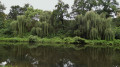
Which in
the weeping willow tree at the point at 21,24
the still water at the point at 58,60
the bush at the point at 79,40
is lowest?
the bush at the point at 79,40

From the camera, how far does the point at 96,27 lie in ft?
73.4

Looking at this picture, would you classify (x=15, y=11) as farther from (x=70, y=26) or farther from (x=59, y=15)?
(x=70, y=26)

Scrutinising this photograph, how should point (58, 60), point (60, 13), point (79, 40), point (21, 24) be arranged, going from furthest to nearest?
point (60, 13) < point (21, 24) < point (79, 40) < point (58, 60)

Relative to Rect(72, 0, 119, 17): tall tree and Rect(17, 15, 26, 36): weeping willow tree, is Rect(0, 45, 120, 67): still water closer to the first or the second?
A: Rect(17, 15, 26, 36): weeping willow tree

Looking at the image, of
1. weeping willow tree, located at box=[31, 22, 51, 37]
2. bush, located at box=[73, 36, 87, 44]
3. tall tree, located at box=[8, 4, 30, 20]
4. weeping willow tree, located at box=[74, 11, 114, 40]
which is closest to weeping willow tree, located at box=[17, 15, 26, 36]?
weeping willow tree, located at box=[31, 22, 51, 37]

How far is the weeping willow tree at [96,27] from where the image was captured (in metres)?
21.9

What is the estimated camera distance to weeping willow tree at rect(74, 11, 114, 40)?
71.8 feet

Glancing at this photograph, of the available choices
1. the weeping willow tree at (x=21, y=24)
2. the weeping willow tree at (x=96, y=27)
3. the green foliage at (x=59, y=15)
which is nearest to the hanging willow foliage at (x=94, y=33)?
the weeping willow tree at (x=96, y=27)

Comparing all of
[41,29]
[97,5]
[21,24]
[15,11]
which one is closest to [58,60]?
[41,29]

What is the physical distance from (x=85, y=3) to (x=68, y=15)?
6.49 meters

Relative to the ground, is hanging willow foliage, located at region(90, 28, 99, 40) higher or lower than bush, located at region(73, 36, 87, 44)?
higher

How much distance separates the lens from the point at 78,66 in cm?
667

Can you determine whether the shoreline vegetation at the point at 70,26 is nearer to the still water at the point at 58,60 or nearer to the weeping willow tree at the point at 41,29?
the weeping willow tree at the point at 41,29

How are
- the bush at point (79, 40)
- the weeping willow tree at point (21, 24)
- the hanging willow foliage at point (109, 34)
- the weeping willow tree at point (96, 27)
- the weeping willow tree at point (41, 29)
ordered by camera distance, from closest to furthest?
the hanging willow foliage at point (109, 34) < the weeping willow tree at point (96, 27) < the bush at point (79, 40) < the weeping willow tree at point (41, 29) < the weeping willow tree at point (21, 24)
